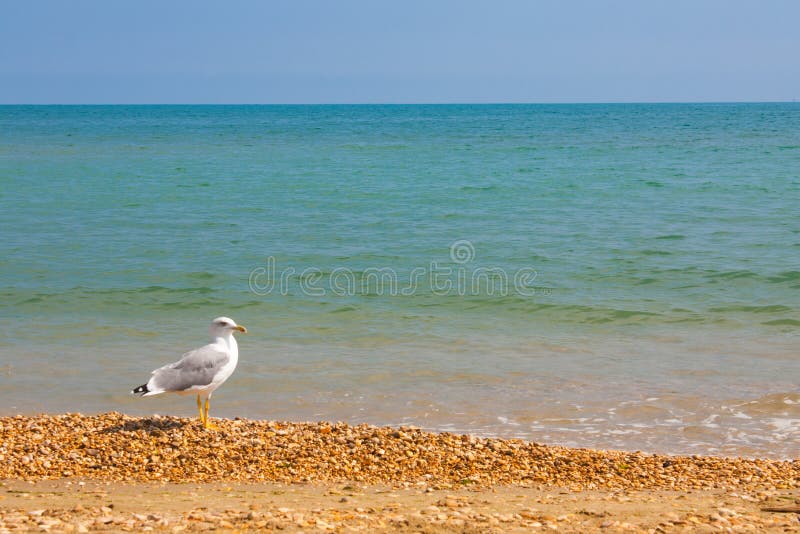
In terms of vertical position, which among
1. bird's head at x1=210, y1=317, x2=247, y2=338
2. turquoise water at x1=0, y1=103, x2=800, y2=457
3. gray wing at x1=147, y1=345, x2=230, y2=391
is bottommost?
turquoise water at x1=0, y1=103, x2=800, y2=457

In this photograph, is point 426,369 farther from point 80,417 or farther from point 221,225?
point 221,225

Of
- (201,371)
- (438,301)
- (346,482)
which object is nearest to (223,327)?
(201,371)

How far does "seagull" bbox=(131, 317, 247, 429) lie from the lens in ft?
28.0

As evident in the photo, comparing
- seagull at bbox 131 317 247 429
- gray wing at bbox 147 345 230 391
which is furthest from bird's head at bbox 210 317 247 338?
gray wing at bbox 147 345 230 391

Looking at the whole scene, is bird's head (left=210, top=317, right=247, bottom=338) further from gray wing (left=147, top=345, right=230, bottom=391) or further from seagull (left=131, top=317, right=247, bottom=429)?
gray wing (left=147, top=345, right=230, bottom=391)

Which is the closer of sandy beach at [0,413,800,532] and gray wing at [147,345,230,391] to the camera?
sandy beach at [0,413,800,532]

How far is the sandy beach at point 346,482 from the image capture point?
19.3 feet

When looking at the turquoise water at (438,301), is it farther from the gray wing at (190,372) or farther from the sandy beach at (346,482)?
the gray wing at (190,372)

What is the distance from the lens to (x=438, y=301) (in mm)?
15055

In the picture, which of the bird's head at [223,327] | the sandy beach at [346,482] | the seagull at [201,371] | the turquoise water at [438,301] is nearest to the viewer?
the sandy beach at [346,482]

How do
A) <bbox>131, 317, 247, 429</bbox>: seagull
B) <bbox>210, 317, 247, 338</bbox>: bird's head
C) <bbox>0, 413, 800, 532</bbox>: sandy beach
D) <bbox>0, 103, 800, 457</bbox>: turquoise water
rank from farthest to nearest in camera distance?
1. <bbox>0, 103, 800, 457</bbox>: turquoise water
2. <bbox>210, 317, 247, 338</bbox>: bird's head
3. <bbox>131, 317, 247, 429</bbox>: seagull
4. <bbox>0, 413, 800, 532</bbox>: sandy beach

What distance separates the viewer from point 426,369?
11.4 m

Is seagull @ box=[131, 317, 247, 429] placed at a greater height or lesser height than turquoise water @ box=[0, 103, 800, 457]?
greater

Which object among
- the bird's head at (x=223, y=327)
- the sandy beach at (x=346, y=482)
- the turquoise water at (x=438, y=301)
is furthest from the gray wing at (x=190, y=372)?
the turquoise water at (x=438, y=301)
